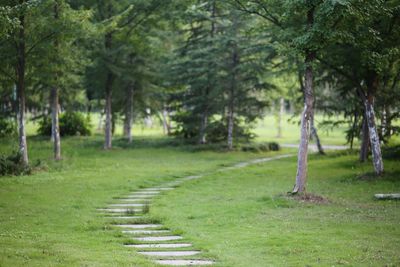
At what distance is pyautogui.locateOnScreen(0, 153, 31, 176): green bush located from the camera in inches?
822

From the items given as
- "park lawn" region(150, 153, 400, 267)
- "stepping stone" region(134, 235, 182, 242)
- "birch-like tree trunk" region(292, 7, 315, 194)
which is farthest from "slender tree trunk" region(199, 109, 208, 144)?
"stepping stone" region(134, 235, 182, 242)

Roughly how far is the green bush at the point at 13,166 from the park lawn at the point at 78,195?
0.52 metres

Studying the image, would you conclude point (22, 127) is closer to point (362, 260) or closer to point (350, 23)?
→ point (350, 23)

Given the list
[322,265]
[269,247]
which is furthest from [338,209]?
[322,265]

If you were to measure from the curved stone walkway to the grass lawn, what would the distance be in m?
0.27

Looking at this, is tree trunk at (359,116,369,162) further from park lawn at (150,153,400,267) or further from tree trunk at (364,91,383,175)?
tree trunk at (364,91,383,175)

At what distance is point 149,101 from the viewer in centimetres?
3878

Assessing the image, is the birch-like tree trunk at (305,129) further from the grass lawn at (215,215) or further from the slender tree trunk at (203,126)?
the slender tree trunk at (203,126)

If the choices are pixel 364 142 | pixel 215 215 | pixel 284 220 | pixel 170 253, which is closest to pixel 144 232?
pixel 170 253

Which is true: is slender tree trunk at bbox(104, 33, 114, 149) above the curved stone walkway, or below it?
above

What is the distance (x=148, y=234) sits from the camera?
11898mm

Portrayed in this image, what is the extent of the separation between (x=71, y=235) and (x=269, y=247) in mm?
3932

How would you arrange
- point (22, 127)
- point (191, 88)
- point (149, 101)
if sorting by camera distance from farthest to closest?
point (149, 101), point (191, 88), point (22, 127)

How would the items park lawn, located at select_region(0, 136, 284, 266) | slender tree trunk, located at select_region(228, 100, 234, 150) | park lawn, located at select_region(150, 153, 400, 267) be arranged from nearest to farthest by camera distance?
park lawn, located at select_region(0, 136, 284, 266)
park lawn, located at select_region(150, 153, 400, 267)
slender tree trunk, located at select_region(228, 100, 234, 150)
